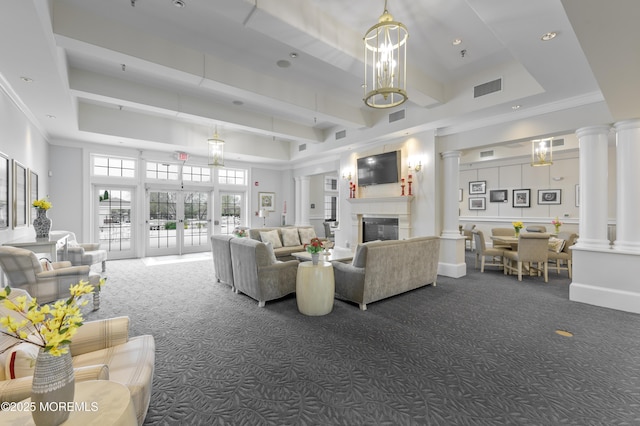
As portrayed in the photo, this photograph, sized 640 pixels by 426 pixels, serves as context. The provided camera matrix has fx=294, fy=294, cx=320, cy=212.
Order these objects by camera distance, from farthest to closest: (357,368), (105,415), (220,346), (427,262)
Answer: (427,262)
(220,346)
(357,368)
(105,415)

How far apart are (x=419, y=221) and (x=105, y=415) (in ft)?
19.9

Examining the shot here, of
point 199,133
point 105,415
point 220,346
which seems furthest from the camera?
point 199,133

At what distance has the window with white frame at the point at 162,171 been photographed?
329 inches

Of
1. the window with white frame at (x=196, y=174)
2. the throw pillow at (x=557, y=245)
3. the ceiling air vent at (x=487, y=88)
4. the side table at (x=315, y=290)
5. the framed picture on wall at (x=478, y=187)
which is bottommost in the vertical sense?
the side table at (x=315, y=290)

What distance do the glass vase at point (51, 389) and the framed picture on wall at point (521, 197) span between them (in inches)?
433

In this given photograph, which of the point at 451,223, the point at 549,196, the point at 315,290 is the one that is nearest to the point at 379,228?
the point at 451,223

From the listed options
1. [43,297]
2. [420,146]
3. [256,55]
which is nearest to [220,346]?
[43,297]

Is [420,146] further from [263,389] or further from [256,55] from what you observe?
[263,389]

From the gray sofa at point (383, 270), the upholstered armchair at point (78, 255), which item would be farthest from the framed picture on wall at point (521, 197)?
the upholstered armchair at point (78, 255)

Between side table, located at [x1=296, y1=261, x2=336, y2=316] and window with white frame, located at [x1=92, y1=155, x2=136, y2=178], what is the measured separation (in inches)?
267

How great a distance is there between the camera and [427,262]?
500 cm

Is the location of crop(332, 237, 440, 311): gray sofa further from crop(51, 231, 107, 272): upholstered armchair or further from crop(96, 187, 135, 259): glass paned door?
crop(96, 187, 135, 259): glass paned door

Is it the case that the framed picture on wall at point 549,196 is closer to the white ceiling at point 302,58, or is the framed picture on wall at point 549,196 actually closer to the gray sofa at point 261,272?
the white ceiling at point 302,58

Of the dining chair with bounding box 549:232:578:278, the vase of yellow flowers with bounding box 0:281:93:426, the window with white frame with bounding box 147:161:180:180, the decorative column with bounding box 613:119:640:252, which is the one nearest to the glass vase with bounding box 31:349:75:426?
the vase of yellow flowers with bounding box 0:281:93:426
